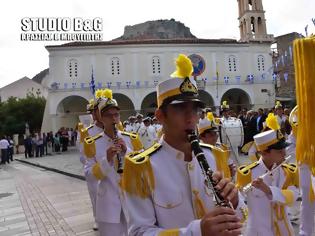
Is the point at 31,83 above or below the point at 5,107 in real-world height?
above

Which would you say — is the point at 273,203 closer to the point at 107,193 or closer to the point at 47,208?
the point at 107,193

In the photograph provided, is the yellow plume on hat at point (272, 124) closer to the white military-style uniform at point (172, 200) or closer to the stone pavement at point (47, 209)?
the white military-style uniform at point (172, 200)

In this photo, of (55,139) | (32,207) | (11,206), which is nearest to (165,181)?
(32,207)

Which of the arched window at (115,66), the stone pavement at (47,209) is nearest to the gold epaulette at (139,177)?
the stone pavement at (47,209)

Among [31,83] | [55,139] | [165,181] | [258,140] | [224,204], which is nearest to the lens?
[224,204]

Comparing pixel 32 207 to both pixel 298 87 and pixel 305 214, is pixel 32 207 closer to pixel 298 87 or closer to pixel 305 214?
pixel 305 214

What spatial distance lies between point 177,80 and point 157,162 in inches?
20.1

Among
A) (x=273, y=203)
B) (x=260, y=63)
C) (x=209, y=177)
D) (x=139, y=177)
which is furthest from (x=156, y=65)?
(x=209, y=177)

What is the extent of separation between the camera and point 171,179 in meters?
2.32

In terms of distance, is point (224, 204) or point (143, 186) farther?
point (143, 186)

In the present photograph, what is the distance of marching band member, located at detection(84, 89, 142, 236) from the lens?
4.45 m

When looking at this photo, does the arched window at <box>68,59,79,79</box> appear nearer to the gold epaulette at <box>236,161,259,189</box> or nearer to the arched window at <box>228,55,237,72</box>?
the arched window at <box>228,55,237,72</box>

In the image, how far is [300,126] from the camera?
285 cm

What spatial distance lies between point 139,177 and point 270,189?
1.86 meters
